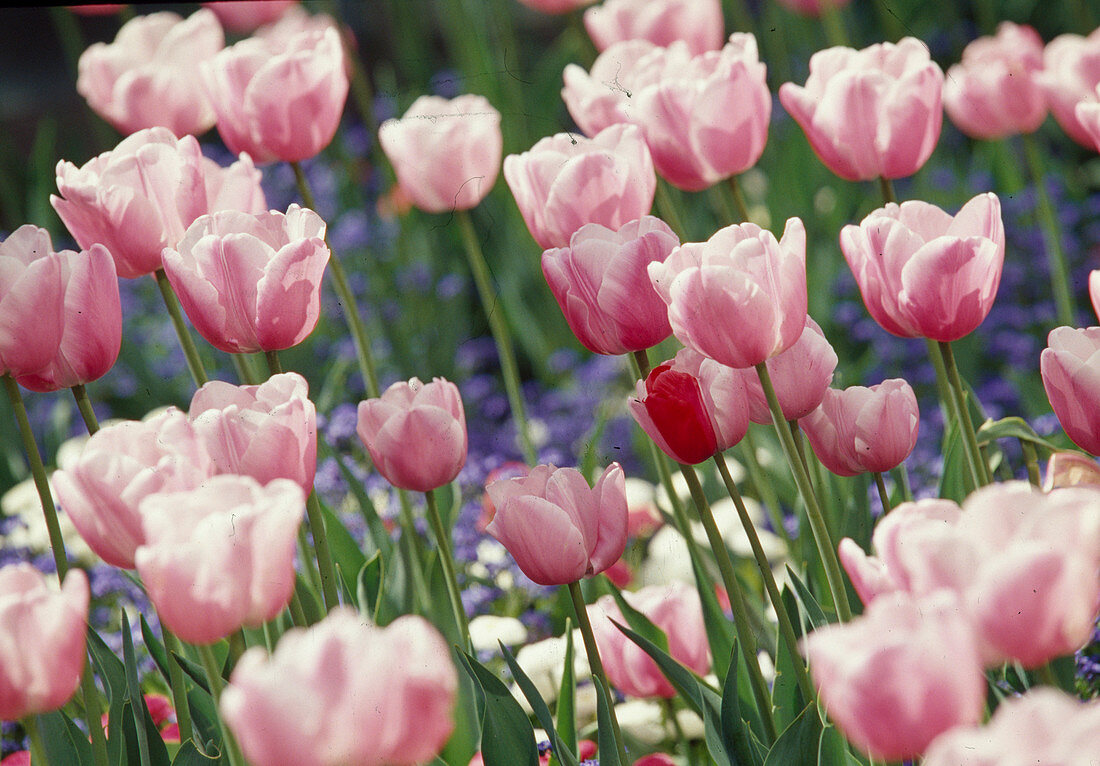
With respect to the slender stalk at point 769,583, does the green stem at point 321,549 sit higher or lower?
higher

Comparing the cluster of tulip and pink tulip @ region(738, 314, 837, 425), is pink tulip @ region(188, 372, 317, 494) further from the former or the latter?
pink tulip @ region(738, 314, 837, 425)

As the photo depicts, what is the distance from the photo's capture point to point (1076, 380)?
0.60 m

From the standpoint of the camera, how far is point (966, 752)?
370mm

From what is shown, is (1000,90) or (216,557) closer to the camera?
(216,557)

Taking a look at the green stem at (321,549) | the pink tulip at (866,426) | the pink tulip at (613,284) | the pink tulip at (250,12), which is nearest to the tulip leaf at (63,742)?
the green stem at (321,549)

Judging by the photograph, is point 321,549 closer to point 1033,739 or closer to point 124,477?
point 124,477

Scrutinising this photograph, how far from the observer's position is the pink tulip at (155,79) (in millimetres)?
998

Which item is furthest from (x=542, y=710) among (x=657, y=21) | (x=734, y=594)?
(x=657, y=21)

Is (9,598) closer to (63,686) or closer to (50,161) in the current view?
(63,686)

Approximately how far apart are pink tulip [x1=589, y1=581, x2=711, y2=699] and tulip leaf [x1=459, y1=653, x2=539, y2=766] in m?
0.13

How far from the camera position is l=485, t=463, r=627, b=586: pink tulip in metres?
0.64

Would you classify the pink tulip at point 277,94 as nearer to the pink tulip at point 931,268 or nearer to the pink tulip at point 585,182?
the pink tulip at point 585,182

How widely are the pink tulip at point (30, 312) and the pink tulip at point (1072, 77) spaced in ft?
2.81

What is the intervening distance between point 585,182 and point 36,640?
1.53 ft
